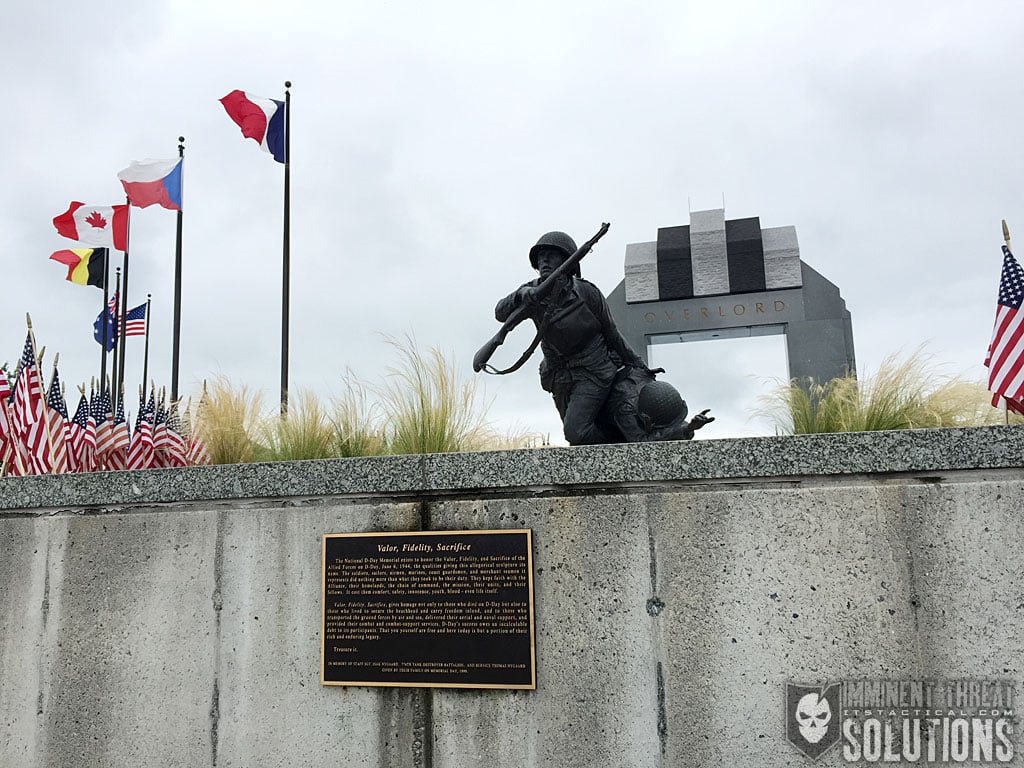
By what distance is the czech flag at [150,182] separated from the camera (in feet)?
53.6

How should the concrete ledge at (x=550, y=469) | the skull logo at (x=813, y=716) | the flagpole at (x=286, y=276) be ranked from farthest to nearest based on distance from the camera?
1. the flagpole at (x=286, y=276)
2. the concrete ledge at (x=550, y=469)
3. the skull logo at (x=813, y=716)

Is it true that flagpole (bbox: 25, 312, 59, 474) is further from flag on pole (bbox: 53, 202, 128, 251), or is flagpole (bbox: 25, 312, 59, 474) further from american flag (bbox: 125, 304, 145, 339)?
american flag (bbox: 125, 304, 145, 339)

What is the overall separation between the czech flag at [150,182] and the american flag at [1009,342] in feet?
50.4

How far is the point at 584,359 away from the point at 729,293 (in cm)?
1136

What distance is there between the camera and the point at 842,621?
3734mm

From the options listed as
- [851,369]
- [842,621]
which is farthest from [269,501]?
[851,369]

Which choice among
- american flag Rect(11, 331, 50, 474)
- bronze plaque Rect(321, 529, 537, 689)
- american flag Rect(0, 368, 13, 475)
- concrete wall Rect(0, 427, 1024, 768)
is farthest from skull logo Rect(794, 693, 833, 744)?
american flag Rect(0, 368, 13, 475)

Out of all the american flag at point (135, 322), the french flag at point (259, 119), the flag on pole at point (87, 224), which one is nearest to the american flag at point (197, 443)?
the french flag at point (259, 119)

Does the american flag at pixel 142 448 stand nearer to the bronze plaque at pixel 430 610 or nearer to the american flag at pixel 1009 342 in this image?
the bronze plaque at pixel 430 610

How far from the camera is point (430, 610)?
4.17 m

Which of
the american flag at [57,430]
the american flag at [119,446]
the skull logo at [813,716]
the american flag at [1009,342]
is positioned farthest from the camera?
the american flag at [119,446]

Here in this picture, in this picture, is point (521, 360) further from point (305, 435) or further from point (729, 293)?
point (729, 293)

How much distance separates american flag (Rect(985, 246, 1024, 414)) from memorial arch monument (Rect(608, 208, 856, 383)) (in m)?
10.4

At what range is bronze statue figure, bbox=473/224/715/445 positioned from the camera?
17.5 ft
